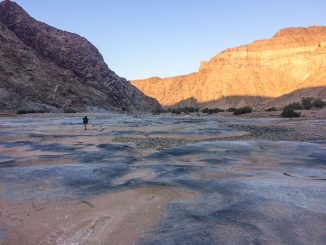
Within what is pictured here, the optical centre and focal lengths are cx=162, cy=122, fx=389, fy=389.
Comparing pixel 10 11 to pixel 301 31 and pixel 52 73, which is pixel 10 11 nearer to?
pixel 52 73

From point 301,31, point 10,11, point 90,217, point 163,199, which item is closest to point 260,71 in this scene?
point 301,31

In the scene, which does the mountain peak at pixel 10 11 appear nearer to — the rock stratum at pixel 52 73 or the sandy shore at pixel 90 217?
Result: the rock stratum at pixel 52 73

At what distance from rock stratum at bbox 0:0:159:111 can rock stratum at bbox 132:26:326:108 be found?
35762mm

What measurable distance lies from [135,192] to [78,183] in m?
1.11

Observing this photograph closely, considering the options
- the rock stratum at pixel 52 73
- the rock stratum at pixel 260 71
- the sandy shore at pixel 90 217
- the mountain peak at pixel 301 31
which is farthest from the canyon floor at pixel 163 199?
the mountain peak at pixel 301 31

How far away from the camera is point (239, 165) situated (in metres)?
7.72

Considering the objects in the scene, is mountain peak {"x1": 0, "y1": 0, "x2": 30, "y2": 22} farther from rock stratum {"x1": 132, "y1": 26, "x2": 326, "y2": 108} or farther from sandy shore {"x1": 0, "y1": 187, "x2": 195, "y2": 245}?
sandy shore {"x1": 0, "y1": 187, "x2": 195, "y2": 245}

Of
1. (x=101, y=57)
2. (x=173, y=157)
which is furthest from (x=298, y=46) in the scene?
(x=173, y=157)

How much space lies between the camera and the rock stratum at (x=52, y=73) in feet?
143

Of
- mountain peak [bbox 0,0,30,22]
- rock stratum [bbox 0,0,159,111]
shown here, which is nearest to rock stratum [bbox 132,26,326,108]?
rock stratum [bbox 0,0,159,111]

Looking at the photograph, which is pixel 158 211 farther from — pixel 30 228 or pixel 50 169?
pixel 50 169

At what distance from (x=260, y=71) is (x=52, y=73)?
207 feet

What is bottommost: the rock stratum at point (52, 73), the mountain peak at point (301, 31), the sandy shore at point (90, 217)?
the sandy shore at point (90, 217)

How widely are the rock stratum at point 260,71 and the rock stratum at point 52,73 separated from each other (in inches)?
1408
